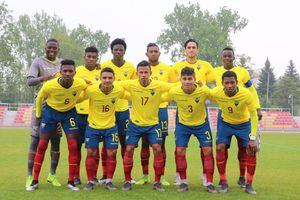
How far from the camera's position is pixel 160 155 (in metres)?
7.98

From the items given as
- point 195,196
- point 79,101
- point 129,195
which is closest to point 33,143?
point 79,101

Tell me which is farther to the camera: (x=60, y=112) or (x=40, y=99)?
(x=60, y=112)

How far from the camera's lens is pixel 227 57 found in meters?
8.62

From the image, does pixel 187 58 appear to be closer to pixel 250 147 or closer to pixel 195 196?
pixel 250 147

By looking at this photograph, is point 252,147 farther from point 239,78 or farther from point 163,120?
point 163,120

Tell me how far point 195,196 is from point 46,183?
2969 millimetres

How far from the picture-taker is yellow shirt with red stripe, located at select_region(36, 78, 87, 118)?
7.83 meters

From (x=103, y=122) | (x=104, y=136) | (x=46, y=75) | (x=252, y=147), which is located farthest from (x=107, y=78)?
(x=252, y=147)

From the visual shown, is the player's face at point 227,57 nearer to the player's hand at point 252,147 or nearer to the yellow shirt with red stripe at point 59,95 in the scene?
the player's hand at point 252,147

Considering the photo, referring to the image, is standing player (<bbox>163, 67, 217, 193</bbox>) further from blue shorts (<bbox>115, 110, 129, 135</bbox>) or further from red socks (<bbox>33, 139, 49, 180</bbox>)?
red socks (<bbox>33, 139, 49, 180</bbox>)

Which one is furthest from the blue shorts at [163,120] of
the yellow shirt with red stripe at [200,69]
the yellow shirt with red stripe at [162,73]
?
the yellow shirt with red stripe at [200,69]

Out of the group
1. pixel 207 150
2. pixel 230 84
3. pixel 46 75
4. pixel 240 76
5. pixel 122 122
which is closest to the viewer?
pixel 230 84

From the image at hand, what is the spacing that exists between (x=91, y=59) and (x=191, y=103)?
212 cm

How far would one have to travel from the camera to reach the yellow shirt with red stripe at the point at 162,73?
892 cm
